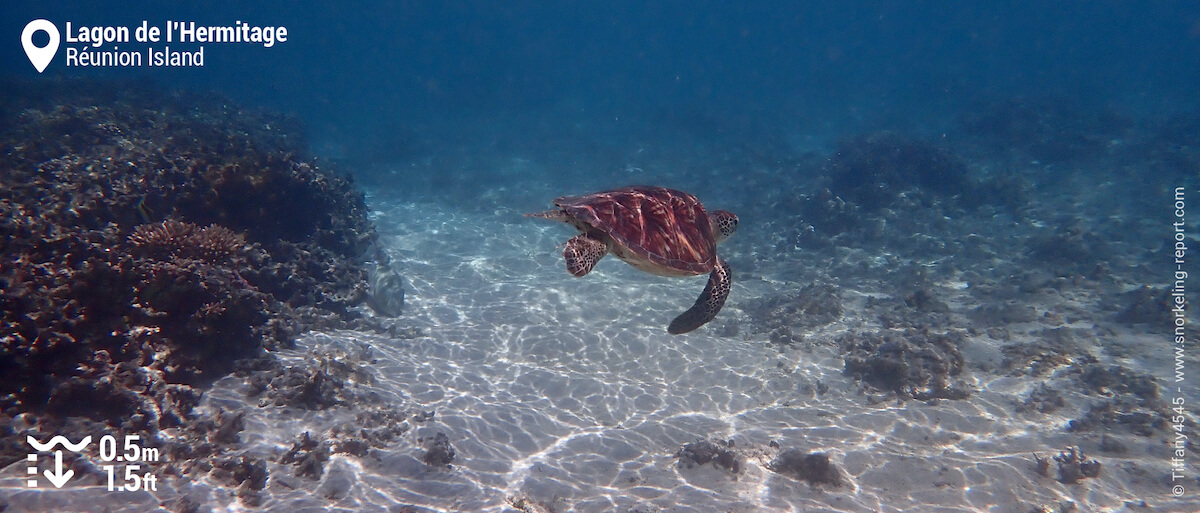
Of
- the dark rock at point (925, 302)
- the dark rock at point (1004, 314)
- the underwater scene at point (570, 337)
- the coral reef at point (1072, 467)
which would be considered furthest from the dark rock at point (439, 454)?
the dark rock at point (1004, 314)

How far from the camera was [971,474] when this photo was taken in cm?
796

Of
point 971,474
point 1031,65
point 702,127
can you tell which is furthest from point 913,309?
point 1031,65

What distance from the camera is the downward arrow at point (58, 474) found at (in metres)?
5.15

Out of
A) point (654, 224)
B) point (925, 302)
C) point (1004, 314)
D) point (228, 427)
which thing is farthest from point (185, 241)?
point (1004, 314)

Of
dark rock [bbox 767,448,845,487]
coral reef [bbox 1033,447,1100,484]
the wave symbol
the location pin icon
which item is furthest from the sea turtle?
the location pin icon

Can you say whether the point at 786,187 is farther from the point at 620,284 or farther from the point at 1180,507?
the point at 1180,507

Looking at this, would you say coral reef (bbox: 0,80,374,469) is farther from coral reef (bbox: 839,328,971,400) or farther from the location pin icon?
coral reef (bbox: 839,328,971,400)

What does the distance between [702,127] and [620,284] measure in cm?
2857

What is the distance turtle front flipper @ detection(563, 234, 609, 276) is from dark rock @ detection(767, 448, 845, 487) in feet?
16.7

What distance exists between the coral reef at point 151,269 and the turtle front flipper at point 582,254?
17.7 feet

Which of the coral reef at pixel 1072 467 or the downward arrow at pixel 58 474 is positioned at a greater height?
the downward arrow at pixel 58 474

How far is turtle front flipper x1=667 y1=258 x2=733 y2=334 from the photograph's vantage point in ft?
19.1

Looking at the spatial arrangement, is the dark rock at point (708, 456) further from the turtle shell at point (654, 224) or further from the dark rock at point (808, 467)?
the turtle shell at point (654, 224)

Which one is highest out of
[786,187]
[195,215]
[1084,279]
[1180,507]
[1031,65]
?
[1031,65]
